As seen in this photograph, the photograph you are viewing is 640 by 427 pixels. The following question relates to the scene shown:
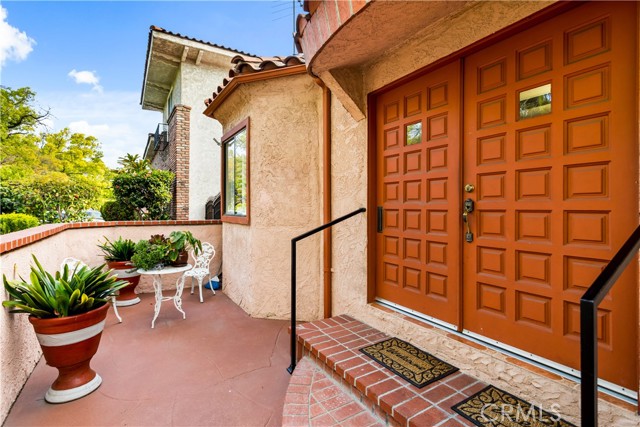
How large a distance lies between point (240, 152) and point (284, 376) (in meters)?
3.52

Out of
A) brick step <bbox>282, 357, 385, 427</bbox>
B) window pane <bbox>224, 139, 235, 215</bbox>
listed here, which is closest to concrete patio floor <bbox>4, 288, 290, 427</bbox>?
brick step <bbox>282, 357, 385, 427</bbox>

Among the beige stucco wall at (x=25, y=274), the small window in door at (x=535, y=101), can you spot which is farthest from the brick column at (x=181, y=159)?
the small window in door at (x=535, y=101)

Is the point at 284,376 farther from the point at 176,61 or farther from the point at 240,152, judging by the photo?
the point at 176,61

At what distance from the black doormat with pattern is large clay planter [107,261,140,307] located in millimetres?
4105

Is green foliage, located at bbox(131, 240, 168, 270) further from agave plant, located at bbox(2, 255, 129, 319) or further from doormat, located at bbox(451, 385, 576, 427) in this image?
doormat, located at bbox(451, 385, 576, 427)

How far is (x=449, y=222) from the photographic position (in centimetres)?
242

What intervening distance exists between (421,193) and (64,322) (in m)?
3.16

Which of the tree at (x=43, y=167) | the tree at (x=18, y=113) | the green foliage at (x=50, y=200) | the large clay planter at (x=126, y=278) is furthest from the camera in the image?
the tree at (x=18, y=113)

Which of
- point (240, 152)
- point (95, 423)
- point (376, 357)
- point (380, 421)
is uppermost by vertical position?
point (240, 152)

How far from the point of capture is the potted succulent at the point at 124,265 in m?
4.77

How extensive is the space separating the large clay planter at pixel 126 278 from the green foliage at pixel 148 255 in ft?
2.52

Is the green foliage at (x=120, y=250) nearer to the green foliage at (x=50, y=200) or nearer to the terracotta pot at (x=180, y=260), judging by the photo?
the terracotta pot at (x=180, y=260)

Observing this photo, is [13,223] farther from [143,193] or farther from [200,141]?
[200,141]

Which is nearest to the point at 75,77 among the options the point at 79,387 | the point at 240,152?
the point at 240,152
